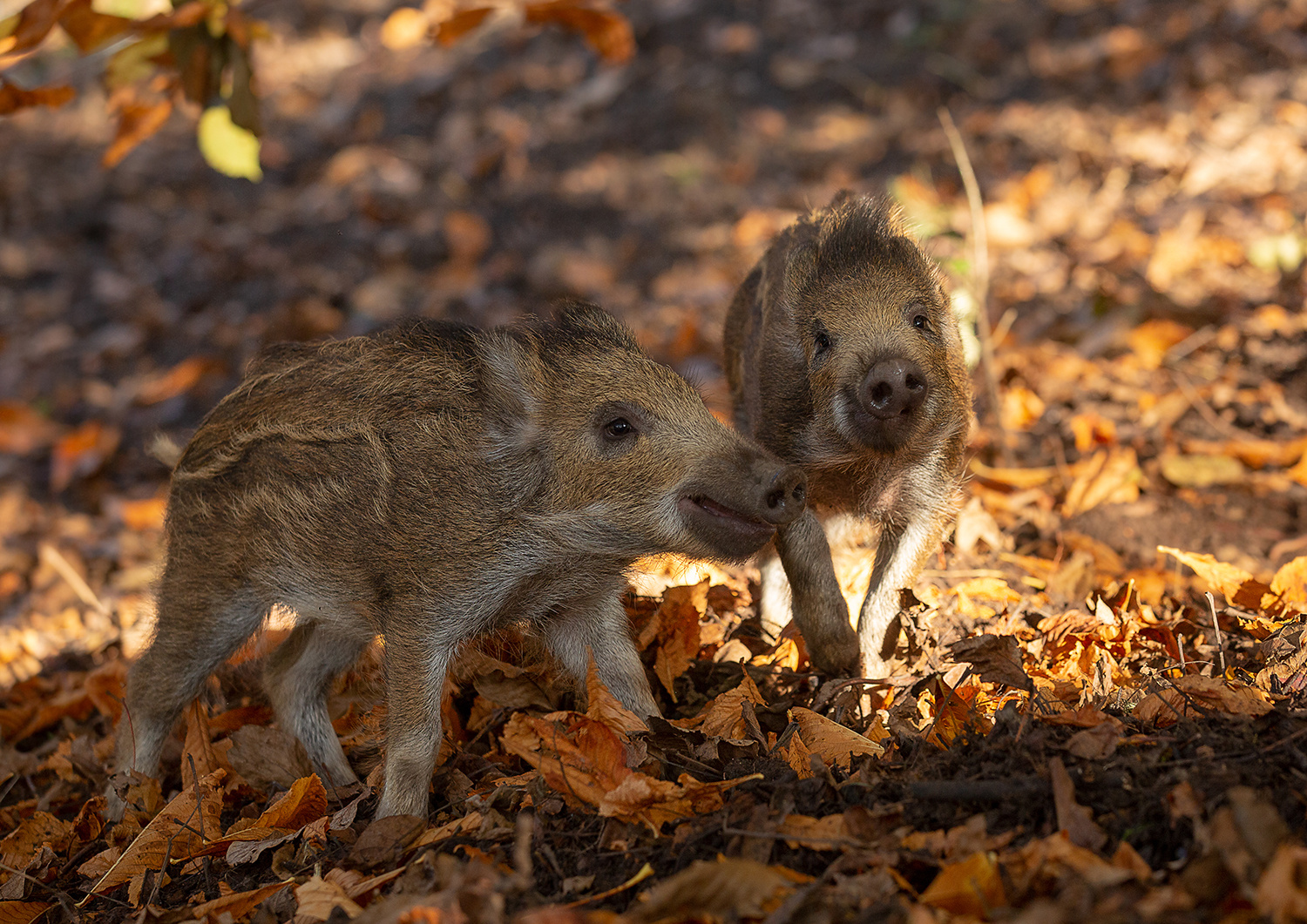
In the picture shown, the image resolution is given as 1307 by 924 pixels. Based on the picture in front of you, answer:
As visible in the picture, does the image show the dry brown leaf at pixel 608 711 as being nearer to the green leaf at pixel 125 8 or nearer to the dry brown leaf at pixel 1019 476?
the dry brown leaf at pixel 1019 476

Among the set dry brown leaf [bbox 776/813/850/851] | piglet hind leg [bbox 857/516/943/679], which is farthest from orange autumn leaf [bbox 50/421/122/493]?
dry brown leaf [bbox 776/813/850/851]

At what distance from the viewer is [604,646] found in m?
3.85

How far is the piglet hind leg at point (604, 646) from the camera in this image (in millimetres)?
3785

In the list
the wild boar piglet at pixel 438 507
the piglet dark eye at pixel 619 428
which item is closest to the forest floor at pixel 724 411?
the wild boar piglet at pixel 438 507

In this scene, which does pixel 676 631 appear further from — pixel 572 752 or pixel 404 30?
pixel 404 30

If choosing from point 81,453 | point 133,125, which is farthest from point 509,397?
point 81,453

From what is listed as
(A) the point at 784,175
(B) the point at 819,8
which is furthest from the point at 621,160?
(B) the point at 819,8

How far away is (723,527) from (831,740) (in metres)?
0.70

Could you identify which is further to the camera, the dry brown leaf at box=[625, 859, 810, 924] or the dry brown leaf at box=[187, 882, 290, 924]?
the dry brown leaf at box=[187, 882, 290, 924]

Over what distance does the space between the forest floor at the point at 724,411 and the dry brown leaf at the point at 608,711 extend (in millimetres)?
21

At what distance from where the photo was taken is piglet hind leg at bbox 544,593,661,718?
149 inches

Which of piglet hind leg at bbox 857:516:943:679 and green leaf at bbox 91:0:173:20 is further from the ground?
green leaf at bbox 91:0:173:20

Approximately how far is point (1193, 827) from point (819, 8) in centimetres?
1098

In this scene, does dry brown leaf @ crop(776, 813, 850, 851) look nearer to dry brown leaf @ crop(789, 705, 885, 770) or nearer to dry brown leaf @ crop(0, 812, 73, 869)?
dry brown leaf @ crop(789, 705, 885, 770)
